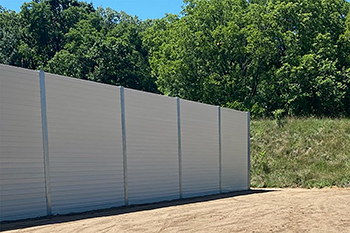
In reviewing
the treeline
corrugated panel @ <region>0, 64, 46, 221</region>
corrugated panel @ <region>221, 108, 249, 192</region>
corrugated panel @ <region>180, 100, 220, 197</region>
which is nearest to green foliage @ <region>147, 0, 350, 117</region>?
the treeline

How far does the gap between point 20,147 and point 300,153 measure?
57.7 ft

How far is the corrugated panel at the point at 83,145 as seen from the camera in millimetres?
7477

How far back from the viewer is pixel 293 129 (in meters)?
23.3

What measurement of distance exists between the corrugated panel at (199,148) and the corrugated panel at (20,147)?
19.2 feet

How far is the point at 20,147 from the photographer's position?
6762 millimetres

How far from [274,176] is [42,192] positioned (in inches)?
562

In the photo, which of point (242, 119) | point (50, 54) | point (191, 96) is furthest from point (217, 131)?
point (50, 54)

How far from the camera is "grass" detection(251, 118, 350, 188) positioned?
1791cm

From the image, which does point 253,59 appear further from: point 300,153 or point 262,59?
point 300,153

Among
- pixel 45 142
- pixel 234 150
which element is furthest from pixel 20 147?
pixel 234 150

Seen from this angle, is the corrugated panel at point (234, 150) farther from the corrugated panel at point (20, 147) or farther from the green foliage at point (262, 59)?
the green foliage at point (262, 59)

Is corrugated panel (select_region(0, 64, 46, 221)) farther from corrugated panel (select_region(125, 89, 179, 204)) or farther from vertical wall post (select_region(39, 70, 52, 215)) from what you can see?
corrugated panel (select_region(125, 89, 179, 204))

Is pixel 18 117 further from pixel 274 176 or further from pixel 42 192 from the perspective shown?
pixel 274 176

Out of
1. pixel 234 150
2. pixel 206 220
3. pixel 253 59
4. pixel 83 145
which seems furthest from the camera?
pixel 253 59
